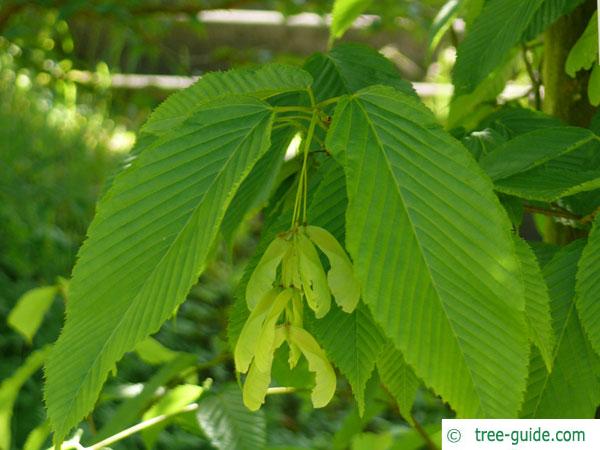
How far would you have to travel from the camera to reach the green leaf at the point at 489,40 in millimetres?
745

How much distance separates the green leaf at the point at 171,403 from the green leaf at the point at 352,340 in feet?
1.39

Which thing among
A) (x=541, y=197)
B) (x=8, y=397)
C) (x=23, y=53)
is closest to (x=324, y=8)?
(x=23, y=53)

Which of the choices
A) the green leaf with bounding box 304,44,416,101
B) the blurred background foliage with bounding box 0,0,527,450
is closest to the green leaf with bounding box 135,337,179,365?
the green leaf with bounding box 304,44,416,101

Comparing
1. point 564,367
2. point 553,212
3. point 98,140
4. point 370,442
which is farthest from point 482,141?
point 98,140

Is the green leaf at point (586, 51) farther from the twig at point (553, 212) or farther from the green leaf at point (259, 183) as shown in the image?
the green leaf at point (259, 183)

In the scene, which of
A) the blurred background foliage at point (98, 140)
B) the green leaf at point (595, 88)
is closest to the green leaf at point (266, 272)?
the green leaf at point (595, 88)

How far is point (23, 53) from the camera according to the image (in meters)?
2.55

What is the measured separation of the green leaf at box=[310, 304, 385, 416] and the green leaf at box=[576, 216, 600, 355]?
13 centimetres

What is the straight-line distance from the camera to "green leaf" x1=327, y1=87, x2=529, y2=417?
0.46 metres

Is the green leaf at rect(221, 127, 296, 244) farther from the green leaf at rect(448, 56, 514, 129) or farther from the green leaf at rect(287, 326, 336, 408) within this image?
the green leaf at rect(448, 56, 514, 129)

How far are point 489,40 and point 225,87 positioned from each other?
0.94ft

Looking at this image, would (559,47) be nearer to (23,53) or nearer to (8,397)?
(8,397)

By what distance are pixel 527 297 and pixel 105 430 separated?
1.65ft

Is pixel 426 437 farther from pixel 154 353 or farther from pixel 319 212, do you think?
pixel 319 212
